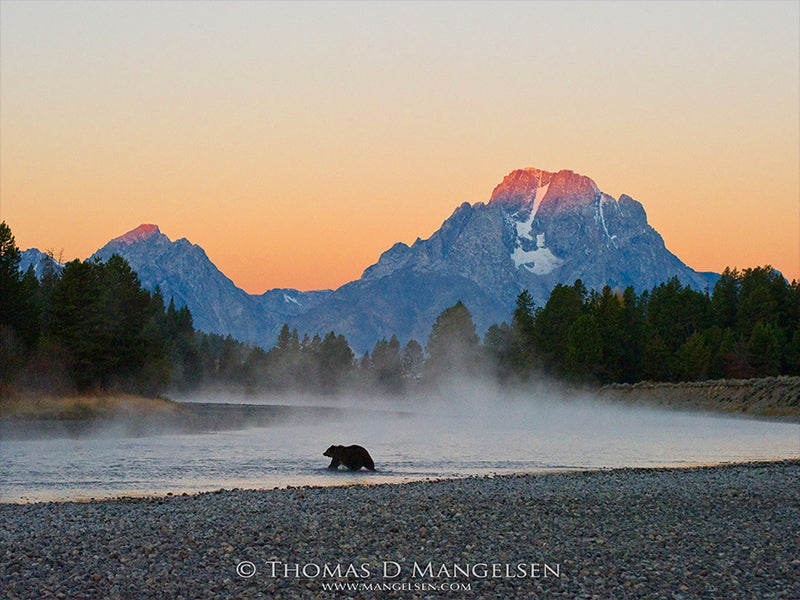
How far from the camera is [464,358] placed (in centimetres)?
19538

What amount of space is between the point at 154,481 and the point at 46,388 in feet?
169

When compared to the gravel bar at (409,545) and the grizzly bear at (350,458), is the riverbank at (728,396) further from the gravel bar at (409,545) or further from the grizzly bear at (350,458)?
the gravel bar at (409,545)

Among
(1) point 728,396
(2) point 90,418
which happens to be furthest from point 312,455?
(1) point 728,396

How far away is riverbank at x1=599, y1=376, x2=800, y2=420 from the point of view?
82750 mm

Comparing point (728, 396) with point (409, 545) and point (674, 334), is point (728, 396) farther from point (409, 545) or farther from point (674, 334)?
point (409, 545)

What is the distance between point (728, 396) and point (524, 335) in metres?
72.6

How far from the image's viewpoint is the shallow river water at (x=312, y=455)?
93.4 feet

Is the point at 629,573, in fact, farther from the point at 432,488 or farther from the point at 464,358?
the point at 464,358

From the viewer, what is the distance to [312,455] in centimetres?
4056

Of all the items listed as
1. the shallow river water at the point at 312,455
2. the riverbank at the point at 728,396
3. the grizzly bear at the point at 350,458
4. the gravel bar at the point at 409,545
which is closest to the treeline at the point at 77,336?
the shallow river water at the point at 312,455

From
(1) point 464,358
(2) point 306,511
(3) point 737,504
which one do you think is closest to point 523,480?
(3) point 737,504

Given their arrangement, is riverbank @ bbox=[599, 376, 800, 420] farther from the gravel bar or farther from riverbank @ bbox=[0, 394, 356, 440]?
the gravel bar

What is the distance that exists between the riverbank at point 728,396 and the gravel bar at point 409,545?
6339cm

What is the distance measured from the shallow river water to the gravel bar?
242 inches
